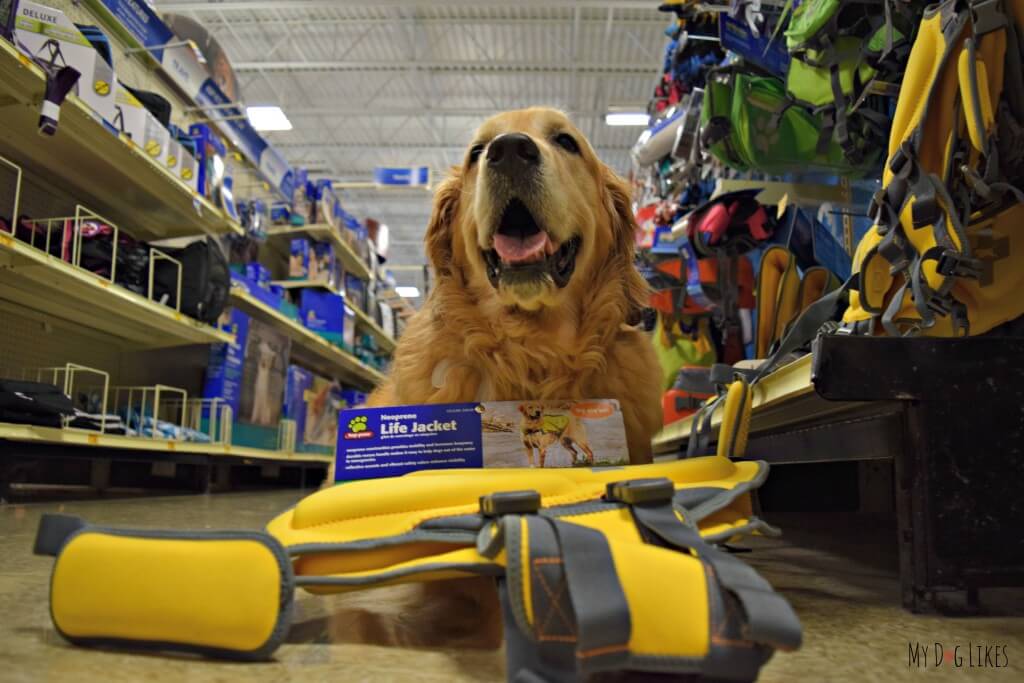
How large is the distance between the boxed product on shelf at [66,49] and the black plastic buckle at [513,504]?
2945 mm

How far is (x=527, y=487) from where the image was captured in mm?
950

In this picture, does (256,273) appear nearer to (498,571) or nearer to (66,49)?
(66,49)

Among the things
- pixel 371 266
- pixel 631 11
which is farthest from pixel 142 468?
pixel 631 11

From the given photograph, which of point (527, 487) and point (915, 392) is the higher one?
point (915, 392)

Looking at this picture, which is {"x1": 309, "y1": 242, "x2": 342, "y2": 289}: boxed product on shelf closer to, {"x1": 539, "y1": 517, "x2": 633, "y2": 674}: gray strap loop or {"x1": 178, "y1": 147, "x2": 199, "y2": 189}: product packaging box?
{"x1": 178, "y1": 147, "x2": 199, "y2": 189}: product packaging box

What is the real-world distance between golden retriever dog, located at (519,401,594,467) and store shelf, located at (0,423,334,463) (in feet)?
7.43

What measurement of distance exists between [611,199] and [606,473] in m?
0.93

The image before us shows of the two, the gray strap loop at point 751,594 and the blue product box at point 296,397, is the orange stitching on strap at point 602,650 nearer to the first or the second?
the gray strap loop at point 751,594

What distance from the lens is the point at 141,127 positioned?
3389 millimetres

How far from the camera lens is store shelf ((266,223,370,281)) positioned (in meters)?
6.20

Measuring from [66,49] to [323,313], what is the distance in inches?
145

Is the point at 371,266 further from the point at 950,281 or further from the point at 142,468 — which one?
the point at 950,281

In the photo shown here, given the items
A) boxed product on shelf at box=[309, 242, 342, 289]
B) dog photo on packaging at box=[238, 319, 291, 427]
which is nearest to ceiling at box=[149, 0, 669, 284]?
boxed product on shelf at box=[309, 242, 342, 289]

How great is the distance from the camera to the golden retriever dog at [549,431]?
1288 mm
